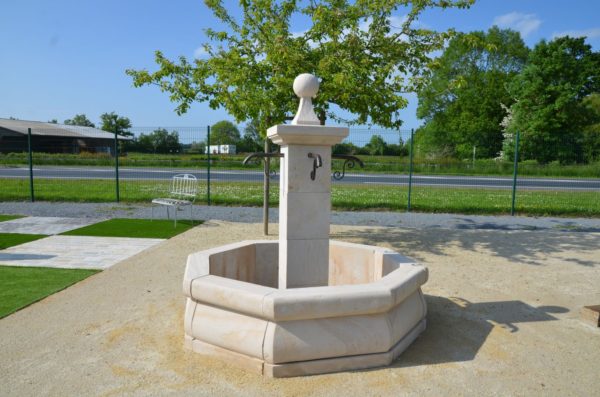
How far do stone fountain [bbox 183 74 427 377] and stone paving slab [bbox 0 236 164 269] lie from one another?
127 inches

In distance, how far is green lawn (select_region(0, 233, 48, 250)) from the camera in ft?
26.5

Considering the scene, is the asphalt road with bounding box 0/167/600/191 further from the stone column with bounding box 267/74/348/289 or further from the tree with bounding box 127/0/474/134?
the stone column with bounding box 267/74/348/289

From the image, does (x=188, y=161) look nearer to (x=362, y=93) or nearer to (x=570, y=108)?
(x=362, y=93)

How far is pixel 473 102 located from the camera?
4441cm

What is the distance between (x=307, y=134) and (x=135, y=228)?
6.99m

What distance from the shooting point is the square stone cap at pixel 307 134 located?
13.6 feet

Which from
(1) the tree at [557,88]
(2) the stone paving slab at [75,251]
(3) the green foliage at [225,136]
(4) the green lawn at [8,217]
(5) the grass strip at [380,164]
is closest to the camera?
(2) the stone paving slab at [75,251]

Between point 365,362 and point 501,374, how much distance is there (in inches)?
43.5

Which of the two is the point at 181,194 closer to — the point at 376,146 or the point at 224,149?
the point at 376,146

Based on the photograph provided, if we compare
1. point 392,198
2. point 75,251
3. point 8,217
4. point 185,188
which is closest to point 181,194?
Result: point 185,188

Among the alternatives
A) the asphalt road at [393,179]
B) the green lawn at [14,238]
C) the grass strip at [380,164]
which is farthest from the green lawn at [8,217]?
the asphalt road at [393,179]

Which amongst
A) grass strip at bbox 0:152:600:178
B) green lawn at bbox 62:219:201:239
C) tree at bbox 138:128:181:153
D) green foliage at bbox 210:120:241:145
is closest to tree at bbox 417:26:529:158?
grass strip at bbox 0:152:600:178

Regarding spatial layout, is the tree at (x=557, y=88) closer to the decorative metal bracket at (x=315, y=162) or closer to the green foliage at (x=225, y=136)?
the green foliage at (x=225, y=136)

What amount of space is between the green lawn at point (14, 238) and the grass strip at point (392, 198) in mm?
5517
